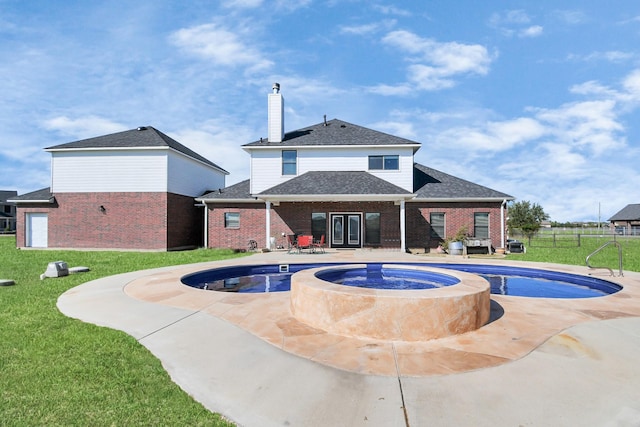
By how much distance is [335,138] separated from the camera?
2091cm

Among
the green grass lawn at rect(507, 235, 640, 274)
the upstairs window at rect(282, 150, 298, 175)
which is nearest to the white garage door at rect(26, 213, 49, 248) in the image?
the upstairs window at rect(282, 150, 298, 175)

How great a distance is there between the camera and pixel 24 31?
11812 mm

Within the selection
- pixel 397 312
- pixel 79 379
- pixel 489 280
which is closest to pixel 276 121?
pixel 489 280

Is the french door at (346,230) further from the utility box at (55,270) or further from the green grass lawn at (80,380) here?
the green grass lawn at (80,380)

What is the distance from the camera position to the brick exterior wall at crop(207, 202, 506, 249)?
19188mm

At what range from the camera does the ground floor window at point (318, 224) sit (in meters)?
19.8

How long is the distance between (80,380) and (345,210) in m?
16.8

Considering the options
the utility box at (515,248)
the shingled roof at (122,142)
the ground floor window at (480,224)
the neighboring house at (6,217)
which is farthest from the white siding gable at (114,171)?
the neighboring house at (6,217)

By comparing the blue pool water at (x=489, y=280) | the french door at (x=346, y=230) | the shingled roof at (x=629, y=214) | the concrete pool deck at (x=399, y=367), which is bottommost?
the blue pool water at (x=489, y=280)

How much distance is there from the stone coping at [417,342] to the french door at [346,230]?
12.6 m

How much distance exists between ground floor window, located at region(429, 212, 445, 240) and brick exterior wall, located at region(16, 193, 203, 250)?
54.6 feet

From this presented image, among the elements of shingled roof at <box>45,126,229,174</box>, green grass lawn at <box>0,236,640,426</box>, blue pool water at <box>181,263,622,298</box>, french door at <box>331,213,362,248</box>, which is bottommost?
blue pool water at <box>181,263,622,298</box>

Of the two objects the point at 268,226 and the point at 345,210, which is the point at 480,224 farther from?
the point at 268,226

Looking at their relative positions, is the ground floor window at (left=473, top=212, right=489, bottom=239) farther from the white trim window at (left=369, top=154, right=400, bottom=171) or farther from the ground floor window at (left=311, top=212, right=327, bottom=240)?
the ground floor window at (left=311, top=212, right=327, bottom=240)
